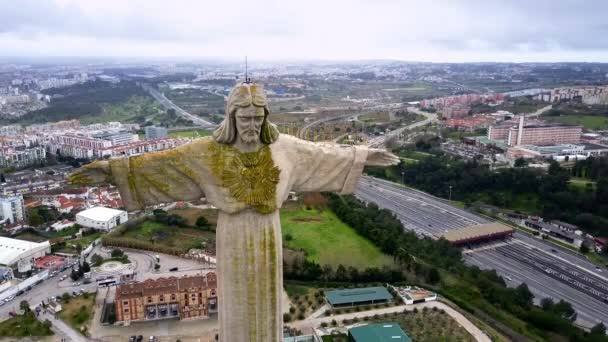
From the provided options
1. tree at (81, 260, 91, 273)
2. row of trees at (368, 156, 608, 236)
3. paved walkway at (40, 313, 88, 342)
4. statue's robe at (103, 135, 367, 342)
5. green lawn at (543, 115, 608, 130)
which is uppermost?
statue's robe at (103, 135, 367, 342)

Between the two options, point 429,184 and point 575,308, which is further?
point 429,184

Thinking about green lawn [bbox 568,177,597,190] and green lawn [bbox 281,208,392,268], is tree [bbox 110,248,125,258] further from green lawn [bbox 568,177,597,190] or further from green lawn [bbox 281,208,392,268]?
green lawn [bbox 568,177,597,190]

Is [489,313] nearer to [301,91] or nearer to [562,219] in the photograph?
[562,219]

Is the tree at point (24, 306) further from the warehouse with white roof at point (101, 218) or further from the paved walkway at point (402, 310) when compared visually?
the paved walkway at point (402, 310)

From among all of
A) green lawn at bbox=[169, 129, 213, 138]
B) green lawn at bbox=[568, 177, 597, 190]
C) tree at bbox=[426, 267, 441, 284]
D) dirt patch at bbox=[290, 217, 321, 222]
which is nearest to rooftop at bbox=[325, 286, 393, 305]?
tree at bbox=[426, 267, 441, 284]

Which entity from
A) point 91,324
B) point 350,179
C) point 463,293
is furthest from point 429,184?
point 350,179

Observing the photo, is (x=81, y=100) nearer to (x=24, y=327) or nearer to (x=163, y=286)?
(x=24, y=327)
